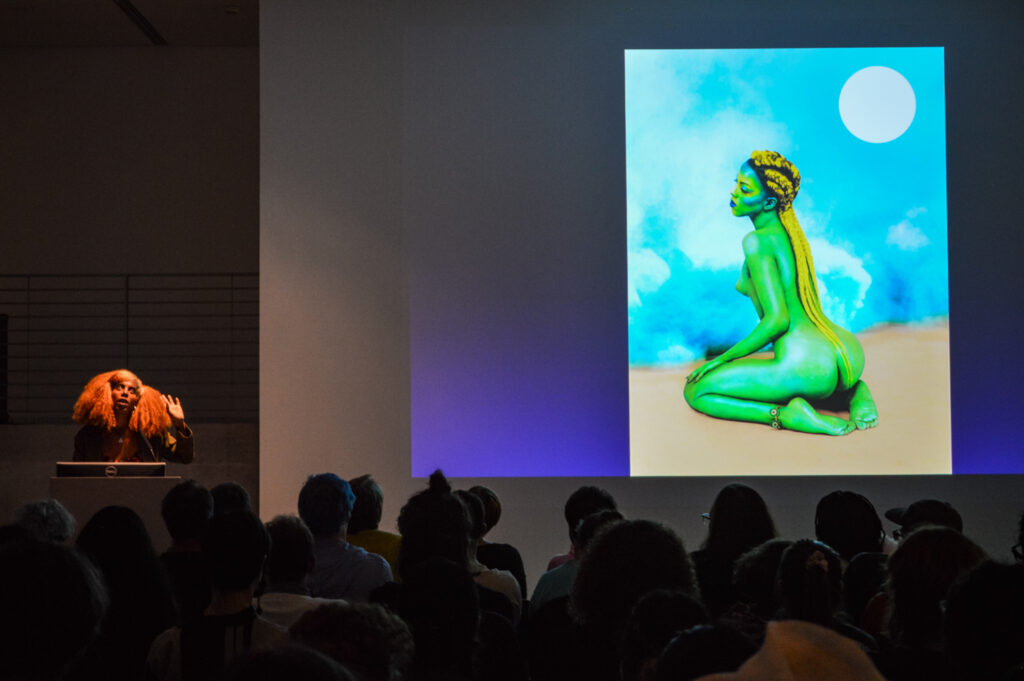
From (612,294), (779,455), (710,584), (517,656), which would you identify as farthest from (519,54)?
(517,656)

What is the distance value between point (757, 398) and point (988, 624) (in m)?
4.58

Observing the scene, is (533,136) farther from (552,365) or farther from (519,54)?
(552,365)

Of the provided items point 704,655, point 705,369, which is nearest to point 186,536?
point 704,655

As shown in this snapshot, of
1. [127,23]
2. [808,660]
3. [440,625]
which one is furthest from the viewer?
[127,23]

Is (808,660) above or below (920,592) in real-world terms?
above

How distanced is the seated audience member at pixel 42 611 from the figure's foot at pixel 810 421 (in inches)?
207

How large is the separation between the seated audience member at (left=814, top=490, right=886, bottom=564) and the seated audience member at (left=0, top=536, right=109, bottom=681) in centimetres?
257

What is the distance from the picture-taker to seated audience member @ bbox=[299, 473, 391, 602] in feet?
9.77

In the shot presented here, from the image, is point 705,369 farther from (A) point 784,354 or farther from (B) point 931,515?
(B) point 931,515

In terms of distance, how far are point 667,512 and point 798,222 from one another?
1.87 meters

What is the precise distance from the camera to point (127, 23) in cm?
806

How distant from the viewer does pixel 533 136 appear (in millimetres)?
6191

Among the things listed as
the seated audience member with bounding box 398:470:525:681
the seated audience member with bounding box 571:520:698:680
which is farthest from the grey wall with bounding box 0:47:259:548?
the seated audience member with bounding box 571:520:698:680

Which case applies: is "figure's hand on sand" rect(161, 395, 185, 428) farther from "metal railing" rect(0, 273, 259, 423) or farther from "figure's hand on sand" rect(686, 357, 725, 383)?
"metal railing" rect(0, 273, 259, 423)
